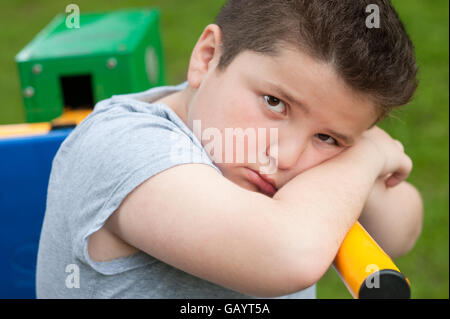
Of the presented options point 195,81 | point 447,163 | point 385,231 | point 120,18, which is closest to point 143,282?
point 195,81

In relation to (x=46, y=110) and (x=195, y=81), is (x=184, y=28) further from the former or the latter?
(x=195, y=81)

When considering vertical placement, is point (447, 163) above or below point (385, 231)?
below

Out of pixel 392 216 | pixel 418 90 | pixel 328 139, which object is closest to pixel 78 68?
pixel 328 139

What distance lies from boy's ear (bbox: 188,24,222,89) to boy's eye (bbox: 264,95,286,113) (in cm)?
15

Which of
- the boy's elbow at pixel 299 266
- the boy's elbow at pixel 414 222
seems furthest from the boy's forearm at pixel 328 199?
the boy's elbow at pixel 414 222

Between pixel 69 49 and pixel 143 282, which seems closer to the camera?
pixel 143 282

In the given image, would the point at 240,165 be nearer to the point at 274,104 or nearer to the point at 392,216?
the point at 274,104

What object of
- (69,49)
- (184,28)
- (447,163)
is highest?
(69,49)

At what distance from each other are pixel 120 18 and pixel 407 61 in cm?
101

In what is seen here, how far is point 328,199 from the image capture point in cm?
86

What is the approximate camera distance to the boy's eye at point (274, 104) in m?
0.92
